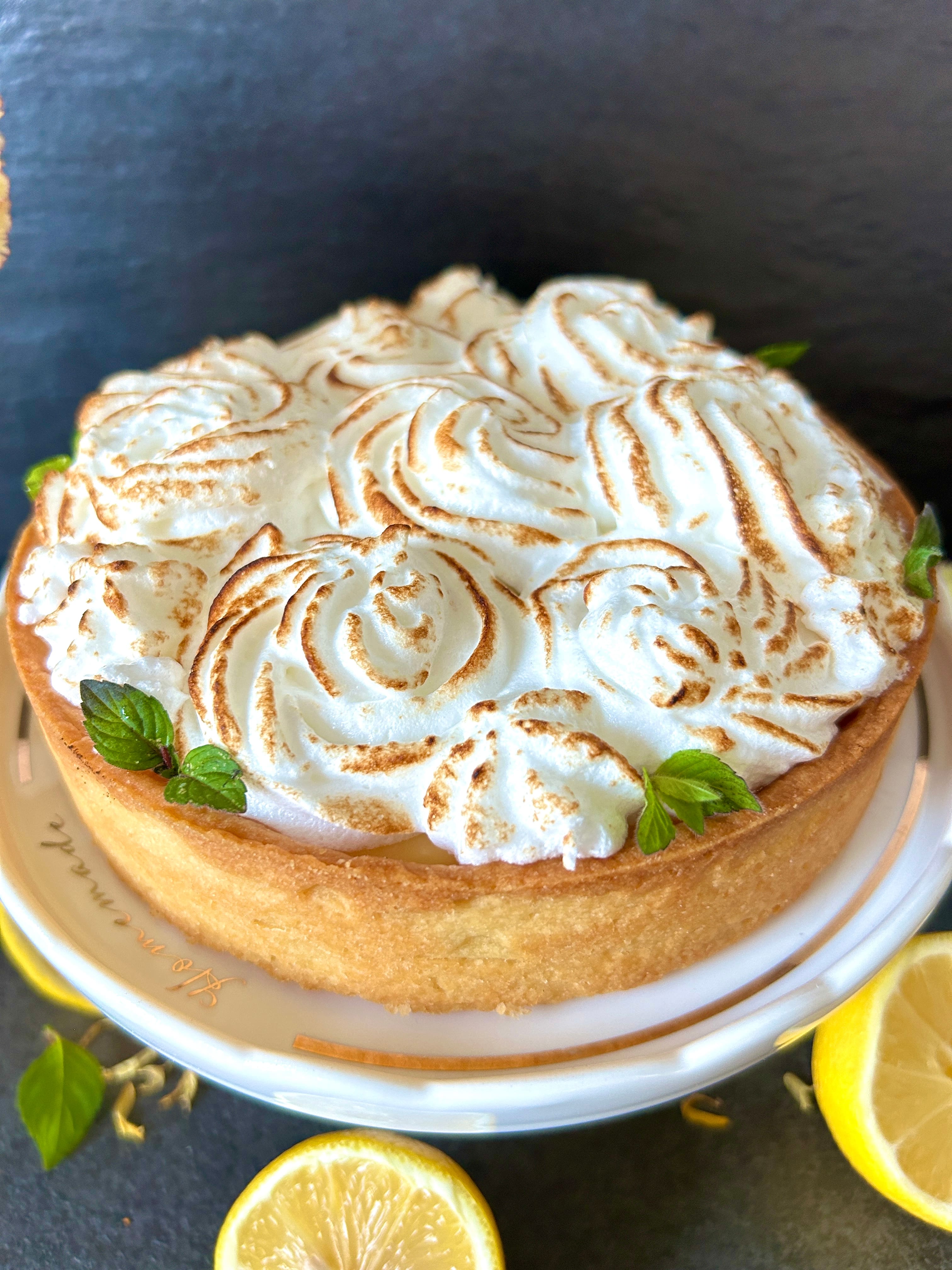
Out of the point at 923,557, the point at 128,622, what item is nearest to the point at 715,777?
the point at 923,557

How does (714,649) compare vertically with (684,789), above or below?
above

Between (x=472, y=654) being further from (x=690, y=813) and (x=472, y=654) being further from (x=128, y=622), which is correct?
(x=128, y=622)

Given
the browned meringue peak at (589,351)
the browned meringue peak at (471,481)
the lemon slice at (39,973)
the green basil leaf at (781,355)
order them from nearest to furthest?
the browned meringue peak at (471,481)
the lemon slice at (39,973)
the browned meringue peak at (589,351)
the green basil leaf at (781,355)

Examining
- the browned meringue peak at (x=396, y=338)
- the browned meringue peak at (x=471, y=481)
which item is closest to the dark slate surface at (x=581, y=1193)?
the browned meringue peak at (x=471, y=481)

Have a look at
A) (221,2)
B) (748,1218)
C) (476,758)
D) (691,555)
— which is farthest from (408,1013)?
(221,2)

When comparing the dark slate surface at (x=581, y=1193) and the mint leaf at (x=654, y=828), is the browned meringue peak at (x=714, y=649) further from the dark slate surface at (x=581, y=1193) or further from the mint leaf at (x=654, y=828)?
the dark slate surface at (x=581, y=1193)

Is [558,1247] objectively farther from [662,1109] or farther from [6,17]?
[6,17]

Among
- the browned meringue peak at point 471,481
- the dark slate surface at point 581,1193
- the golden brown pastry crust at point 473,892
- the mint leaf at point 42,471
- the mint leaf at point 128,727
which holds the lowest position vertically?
the dark slate surface at point 581,1193
